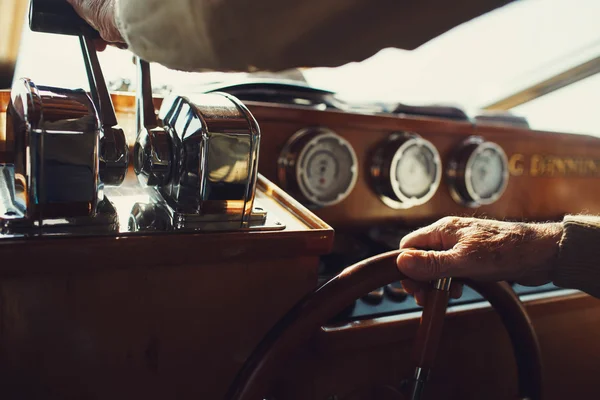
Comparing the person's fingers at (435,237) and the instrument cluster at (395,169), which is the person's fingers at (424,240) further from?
the instrument cluster at (395,169)

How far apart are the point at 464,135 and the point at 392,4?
4.69ft

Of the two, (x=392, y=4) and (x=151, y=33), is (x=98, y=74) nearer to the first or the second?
(x=151, y=33)

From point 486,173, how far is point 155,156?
1337 millimetres

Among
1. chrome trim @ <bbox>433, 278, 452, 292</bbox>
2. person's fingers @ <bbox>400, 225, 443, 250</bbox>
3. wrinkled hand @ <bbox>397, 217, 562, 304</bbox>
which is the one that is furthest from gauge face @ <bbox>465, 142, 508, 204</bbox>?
chrome trim @ <bbox>433, 278, 452, 292</bbox>

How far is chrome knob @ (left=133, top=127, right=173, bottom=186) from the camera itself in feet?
2.52

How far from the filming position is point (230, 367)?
0.76m

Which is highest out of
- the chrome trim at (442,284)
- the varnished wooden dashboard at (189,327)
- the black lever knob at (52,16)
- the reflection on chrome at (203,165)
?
the black lever knob at (52,16)

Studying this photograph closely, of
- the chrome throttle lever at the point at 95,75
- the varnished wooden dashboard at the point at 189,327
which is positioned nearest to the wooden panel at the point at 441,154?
the varnished wooden dashboard at the point at 189,327

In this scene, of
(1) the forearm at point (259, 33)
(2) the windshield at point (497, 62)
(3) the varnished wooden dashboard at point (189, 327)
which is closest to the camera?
(1) the forearm at point (259, 33)

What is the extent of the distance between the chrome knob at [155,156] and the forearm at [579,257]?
64 cm

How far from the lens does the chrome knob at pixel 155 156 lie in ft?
2.52

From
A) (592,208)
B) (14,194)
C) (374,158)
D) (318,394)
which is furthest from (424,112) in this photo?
(14,194)

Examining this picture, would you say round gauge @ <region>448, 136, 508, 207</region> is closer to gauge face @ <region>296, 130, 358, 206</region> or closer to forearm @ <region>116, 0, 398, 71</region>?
gauge face @ <region>296, 130, 358, 206</region>

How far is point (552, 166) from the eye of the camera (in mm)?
2012
